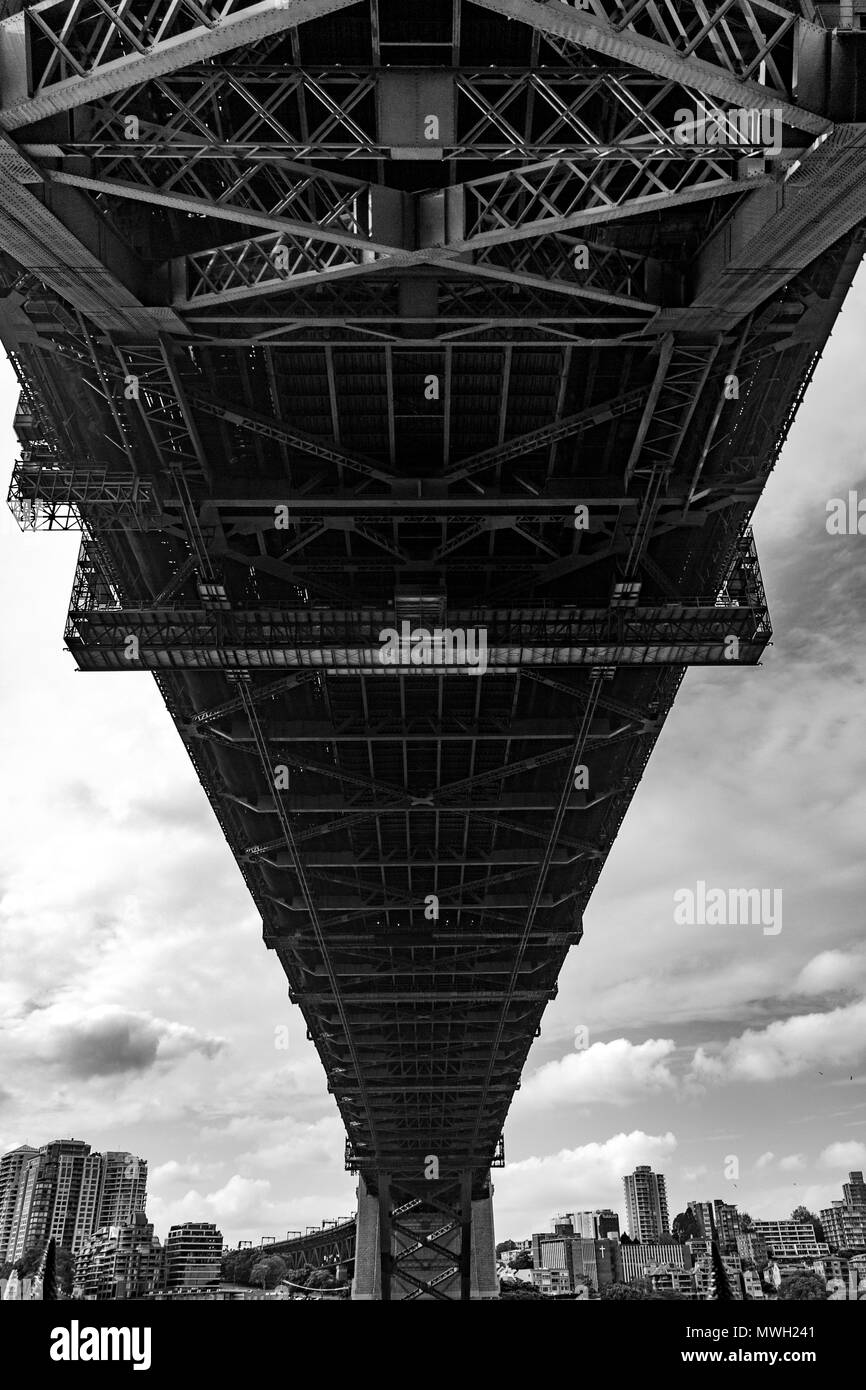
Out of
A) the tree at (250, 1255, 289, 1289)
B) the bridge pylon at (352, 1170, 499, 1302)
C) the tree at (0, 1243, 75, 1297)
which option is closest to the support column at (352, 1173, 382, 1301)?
the bridge pylon at (352, 1170, 499, 1302)

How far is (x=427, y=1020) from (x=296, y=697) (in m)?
27.0

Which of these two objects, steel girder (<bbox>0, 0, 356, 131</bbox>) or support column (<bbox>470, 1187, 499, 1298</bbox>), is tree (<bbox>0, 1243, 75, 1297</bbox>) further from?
steel girder (<bbox>0, 0, 356, 131</bbox>)

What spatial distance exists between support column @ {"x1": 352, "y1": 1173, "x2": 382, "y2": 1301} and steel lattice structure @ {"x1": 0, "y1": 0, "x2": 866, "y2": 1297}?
2053 inches

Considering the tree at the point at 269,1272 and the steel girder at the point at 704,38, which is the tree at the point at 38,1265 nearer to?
the tree at the point at 269,1272

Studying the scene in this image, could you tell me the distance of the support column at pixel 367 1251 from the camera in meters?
83.2

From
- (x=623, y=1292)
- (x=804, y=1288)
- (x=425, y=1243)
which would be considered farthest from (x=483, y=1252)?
(x=623, y=1292)

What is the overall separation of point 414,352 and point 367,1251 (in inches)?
2870

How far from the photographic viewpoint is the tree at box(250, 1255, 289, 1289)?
189375mm

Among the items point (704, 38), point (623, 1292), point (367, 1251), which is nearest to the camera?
point (704, 38)

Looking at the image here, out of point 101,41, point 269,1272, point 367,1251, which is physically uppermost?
point 269,1272

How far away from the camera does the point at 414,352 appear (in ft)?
76.0

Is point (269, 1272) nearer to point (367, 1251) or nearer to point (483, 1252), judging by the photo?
point (483, 1252)

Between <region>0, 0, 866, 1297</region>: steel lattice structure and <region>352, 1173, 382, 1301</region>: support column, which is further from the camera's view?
<region>352, 1173, 382, 1301</region>: support column
